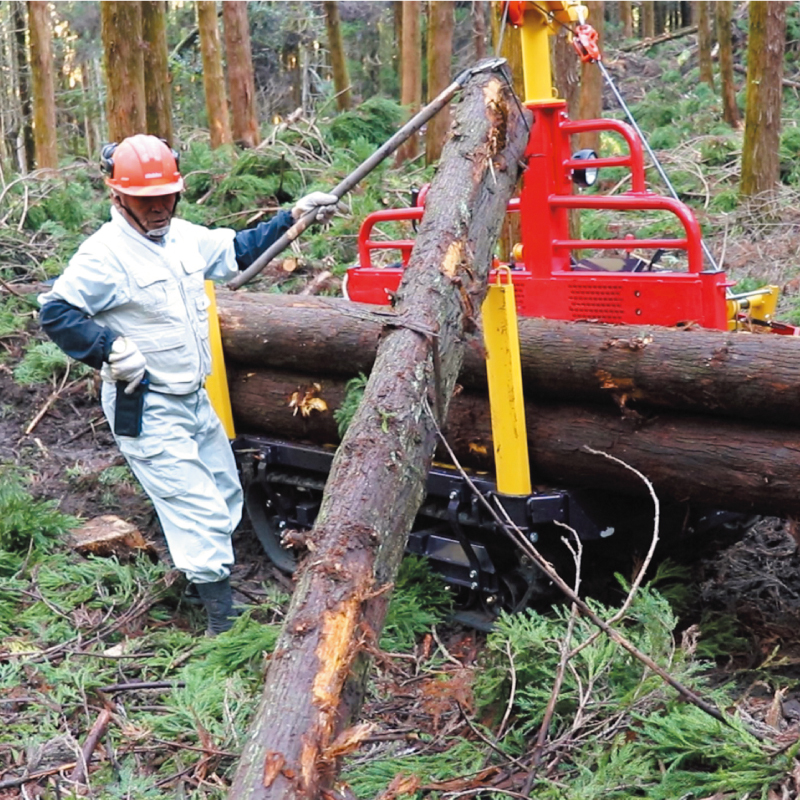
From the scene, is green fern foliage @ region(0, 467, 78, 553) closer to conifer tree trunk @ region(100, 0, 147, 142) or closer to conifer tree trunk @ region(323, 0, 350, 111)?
conifer tree trunk @ region(100, 0, 147, 142)

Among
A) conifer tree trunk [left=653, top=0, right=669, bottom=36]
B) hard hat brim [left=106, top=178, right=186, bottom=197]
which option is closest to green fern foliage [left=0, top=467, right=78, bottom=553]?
hard hat brim [left=106, top=178, right=186, bottom=197]

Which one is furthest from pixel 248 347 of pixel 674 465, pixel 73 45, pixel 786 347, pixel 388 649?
pixel 73 45

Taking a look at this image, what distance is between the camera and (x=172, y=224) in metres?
5.17

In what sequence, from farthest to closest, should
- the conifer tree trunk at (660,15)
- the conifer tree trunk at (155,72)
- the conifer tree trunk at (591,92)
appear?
the conifer tree trunk at (660,15)
the conifer tree trunk at (591,92)
the conifer tree trunk at (155,72)

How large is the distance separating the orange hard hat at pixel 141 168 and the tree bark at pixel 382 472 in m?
1.56

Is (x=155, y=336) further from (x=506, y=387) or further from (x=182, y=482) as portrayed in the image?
(x=506, y=387)

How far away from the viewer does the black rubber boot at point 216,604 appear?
4965 millimetres

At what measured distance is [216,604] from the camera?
499 cm

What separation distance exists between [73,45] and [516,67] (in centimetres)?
2171

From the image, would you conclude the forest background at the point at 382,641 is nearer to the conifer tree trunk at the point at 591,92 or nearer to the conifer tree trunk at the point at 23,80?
the conifer tree trunk at the point at 591,92

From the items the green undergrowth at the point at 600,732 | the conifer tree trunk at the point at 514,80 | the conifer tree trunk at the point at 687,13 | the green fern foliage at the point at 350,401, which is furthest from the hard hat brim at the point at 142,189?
the conifer tree trunk at the point at 687,13

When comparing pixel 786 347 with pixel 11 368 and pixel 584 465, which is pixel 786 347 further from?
pixel 11 368

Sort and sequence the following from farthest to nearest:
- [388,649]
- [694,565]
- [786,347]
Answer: [694,565], [388,649], [786,347]

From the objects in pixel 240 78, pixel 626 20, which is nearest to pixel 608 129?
pixel 240 78
